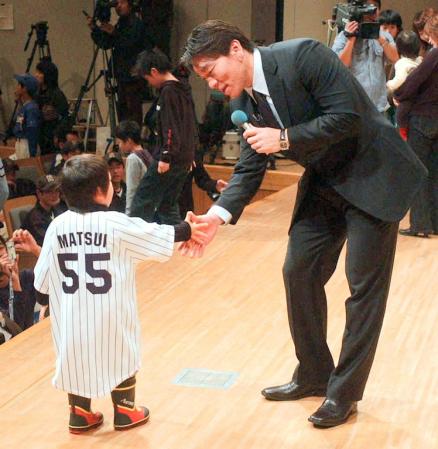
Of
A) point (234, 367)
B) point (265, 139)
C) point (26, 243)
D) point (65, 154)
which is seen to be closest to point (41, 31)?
point (65, 154)

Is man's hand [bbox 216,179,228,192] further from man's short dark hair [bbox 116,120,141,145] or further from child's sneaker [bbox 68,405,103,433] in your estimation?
child's sneaker [bbox 68,405,103,433]

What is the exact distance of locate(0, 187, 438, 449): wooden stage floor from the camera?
262 centimetres

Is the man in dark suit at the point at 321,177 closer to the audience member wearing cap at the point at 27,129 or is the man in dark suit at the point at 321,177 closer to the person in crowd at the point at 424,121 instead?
the person in crowd at the point at 424,121

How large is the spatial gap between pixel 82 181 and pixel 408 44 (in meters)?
3.01

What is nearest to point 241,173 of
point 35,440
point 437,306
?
point 35,440

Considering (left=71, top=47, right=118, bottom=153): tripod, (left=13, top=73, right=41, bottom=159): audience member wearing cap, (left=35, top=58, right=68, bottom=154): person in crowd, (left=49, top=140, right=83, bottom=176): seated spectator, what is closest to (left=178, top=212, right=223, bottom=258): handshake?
(left=49, top=140, right=83, bottom=176): seated spectator

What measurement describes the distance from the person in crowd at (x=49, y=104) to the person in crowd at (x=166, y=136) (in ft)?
10.7

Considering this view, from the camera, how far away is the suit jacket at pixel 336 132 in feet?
7.66

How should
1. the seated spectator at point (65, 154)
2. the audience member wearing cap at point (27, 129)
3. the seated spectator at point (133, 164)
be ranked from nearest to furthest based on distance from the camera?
the seated spectator at point (133, 164), the seated spectator at point (65, 154), the audience member wearing cap at point (27, 129)

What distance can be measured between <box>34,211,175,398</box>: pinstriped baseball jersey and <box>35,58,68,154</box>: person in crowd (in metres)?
5.74

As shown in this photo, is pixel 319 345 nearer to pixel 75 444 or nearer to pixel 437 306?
pixel 75 444

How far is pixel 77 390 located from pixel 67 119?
5848 mm

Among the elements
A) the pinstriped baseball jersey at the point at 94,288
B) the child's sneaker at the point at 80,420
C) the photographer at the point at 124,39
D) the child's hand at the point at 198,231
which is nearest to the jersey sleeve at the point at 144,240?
the pinstriped baseball jersey at the point at 94,288

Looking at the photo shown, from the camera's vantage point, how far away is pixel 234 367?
314 centimetres
